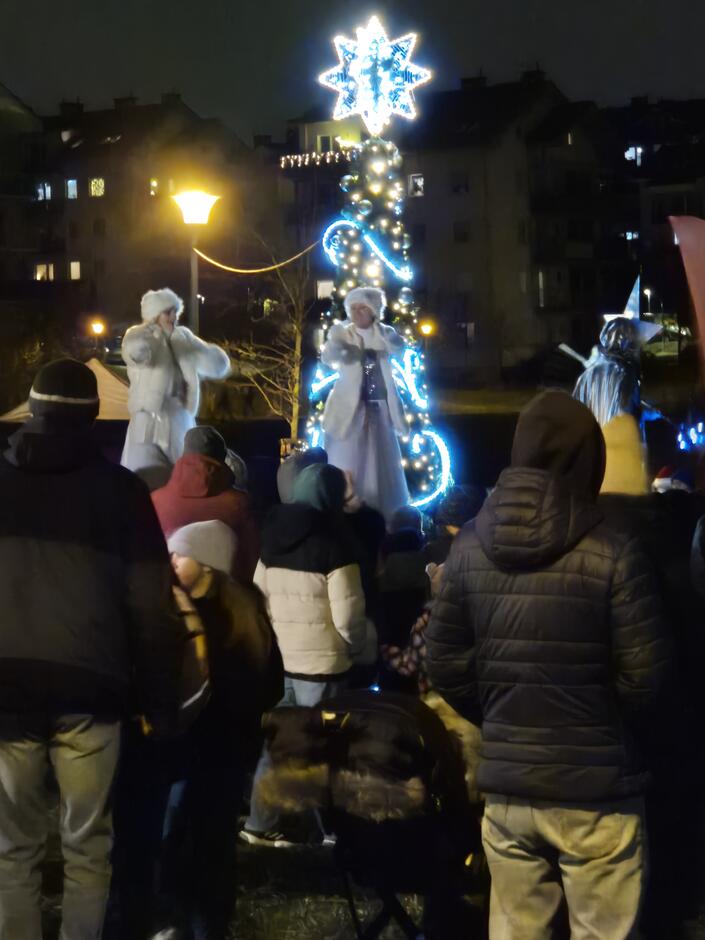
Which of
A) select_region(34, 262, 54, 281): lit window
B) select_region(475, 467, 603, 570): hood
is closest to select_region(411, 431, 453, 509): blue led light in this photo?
select_region(475, 467, 603, 570): hood

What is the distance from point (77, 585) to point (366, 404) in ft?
22.4

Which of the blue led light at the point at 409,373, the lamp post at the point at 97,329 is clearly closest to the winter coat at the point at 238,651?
the blue led light at the point at 409,373

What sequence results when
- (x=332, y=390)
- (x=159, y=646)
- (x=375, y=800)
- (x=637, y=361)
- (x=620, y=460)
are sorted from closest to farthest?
1. (x=159, y=646)
2. (x=375, y=800)
3. (x=620, y=460)
4. (x=637, y=361)
5. (x=332, y=390)

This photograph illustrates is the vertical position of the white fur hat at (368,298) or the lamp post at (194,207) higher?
the lamp post at (194,207)

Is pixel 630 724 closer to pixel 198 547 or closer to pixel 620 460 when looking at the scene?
pixel 198 547

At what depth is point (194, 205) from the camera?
14055mm

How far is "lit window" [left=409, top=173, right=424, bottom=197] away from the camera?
69062mm

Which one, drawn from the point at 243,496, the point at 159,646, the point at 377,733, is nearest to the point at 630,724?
the point at 377,733

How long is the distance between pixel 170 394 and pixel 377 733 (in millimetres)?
5655

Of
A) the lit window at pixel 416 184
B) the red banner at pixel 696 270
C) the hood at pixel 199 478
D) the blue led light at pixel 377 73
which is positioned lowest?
the hood at pixel 199 478

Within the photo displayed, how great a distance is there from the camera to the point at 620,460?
6.60 meters

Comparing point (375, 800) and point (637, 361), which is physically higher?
point (637, 361)

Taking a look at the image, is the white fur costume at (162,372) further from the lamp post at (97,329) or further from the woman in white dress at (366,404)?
the lamp post at (97,329)

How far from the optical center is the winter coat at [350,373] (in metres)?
10.8
